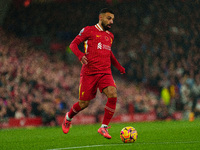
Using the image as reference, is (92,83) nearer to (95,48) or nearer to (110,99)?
(110,99)

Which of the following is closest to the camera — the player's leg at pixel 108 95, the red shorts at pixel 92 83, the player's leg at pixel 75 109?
the player's leg at pixel 108 95

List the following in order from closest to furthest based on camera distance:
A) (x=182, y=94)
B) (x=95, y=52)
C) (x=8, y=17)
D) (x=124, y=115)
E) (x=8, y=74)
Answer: (x=95, y=52) → (x=8, y=74) → (x=124, y=115) → (x=182, y=94) → (x=8, y=17)

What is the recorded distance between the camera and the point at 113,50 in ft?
75.8

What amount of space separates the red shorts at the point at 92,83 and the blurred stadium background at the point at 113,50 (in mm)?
8382

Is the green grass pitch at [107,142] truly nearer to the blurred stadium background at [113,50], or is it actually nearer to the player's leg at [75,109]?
Result: the player's leg at [75,109]

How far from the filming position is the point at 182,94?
1930cm

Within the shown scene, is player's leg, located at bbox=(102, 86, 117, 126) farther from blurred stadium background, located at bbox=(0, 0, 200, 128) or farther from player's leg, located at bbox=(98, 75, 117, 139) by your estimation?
blurred stadium background, located at bbox=(0, 0, 200, 128)

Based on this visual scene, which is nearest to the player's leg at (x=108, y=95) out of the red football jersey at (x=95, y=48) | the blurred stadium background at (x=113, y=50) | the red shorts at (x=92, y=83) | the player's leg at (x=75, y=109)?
the red shorts at (x=92, y=83)

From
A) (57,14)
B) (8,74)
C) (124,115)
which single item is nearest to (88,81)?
(8,74)

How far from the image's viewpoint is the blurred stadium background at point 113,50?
16.2 metres

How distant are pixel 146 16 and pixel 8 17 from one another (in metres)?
8.67

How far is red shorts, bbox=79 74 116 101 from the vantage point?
7.08m

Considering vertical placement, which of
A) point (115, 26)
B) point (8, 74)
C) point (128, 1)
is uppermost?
point (128, 1)

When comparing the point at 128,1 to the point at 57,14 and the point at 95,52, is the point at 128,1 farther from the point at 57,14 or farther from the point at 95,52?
the point at 95,52
